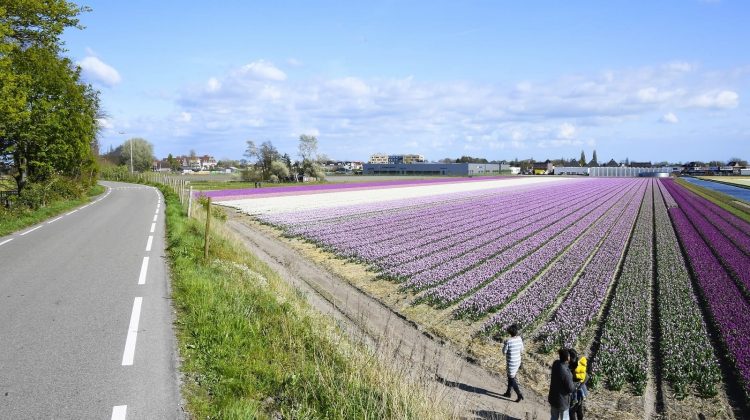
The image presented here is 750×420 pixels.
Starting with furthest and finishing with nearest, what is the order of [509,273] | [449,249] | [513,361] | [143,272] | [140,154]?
[140,154] → [449,249] → [509,273] → [143,272] → [513,361]

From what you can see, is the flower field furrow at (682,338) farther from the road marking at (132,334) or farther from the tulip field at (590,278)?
the road marking at (132,334)

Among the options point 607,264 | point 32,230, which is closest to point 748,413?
point 607,264

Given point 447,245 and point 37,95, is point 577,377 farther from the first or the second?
point 37,95

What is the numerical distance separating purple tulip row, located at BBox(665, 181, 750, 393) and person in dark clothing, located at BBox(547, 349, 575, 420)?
3.62 metres

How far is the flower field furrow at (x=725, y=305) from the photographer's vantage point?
9.61 metres

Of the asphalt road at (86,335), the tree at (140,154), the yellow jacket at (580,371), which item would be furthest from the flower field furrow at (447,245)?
the tree at (140,154)

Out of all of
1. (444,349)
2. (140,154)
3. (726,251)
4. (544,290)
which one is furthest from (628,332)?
(140,154)

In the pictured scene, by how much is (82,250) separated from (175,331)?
9553 mm

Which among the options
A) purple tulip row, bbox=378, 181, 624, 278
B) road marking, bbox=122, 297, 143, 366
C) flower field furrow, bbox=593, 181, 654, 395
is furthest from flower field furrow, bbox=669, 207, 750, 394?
road marking, bbox=122, 297, 143, 366

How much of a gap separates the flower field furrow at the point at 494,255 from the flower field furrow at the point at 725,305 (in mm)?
5882

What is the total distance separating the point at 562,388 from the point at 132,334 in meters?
6.50

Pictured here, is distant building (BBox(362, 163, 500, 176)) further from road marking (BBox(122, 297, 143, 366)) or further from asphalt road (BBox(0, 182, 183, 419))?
road marking (BBox(122, 297, 143, 366))

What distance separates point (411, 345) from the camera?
409 inches

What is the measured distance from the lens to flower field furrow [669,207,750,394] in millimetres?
9614
